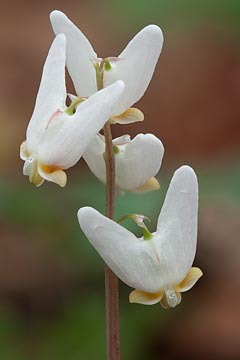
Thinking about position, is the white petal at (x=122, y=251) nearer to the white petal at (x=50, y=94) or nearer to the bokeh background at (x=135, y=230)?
the white petal at (x=50, y=94)

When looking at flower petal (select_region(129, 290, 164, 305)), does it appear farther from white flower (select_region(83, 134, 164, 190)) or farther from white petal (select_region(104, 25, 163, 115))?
white petal (select_region(104, 25, 163, 115))

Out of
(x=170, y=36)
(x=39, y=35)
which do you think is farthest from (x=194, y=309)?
(x=39, y=35)

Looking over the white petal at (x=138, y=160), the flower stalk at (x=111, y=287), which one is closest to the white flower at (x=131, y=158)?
the white petal at (x=138, y=160)

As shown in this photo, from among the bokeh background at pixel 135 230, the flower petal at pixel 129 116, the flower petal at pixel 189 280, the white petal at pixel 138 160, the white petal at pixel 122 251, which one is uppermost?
the flower petal at pixel 129 116

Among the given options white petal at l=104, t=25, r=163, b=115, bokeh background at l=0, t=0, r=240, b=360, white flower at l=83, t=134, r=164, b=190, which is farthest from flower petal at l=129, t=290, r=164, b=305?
bokeh background at l=0, t=0, r=240, b=360

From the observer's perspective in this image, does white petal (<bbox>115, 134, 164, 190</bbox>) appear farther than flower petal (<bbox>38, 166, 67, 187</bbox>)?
Yes

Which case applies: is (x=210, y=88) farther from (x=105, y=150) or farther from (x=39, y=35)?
(x=105, y=150)

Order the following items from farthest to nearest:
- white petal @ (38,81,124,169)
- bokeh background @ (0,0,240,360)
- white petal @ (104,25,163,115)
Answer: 1. bokeh background @ (0,0,240,360)
2. white petal @ (104,25,163,115)
3. white petal @ (38,81,124,169)
